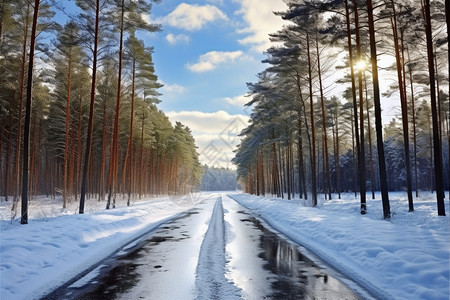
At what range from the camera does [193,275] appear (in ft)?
17.7

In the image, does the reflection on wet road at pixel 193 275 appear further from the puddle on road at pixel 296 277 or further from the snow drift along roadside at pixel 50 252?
the snow drift along roadside at pixel 50 252

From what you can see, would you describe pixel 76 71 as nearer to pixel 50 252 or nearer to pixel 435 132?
pixel 50 252

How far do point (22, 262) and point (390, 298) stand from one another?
6.51 m

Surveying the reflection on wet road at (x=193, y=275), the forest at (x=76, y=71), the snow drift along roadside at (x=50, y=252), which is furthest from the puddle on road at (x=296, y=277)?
the forest at (x=76, y=71)

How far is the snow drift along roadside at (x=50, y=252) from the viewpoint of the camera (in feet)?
16.7

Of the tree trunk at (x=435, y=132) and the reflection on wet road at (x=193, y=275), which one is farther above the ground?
the tree trunk at (x=435, y=132)

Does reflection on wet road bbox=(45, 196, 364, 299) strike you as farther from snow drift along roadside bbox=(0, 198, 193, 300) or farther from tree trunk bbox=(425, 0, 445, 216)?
tree trunk bbox=(425, 0, 445, 216)

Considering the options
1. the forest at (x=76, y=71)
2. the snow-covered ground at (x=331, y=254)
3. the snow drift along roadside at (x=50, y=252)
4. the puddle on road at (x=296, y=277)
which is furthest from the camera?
the forest at (x=76, y=71)

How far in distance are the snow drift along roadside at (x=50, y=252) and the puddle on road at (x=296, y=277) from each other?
12.1ft

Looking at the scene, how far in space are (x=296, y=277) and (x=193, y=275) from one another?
183 cm

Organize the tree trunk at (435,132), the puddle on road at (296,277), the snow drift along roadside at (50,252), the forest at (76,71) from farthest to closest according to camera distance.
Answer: the forest at (76,71) → the tree trunk at (435,132) → the snow drift along roadside at (50,252) → the puddle on road at (296,277)

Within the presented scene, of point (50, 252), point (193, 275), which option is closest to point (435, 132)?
point (193, 275)

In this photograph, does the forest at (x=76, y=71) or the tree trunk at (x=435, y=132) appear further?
the forest at (x=76, y=71)

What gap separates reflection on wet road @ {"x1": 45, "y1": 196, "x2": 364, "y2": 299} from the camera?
454cm
